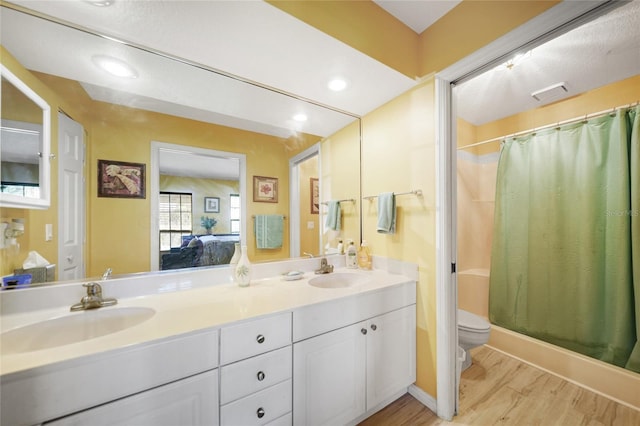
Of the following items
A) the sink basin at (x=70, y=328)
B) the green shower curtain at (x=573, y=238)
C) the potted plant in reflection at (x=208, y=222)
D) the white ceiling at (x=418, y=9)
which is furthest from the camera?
the green shower curtain at (x=573, y=238)

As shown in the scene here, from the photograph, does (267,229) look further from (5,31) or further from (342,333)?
(5,31)

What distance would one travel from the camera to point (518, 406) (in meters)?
1.43

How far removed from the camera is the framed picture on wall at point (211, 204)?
1337mm

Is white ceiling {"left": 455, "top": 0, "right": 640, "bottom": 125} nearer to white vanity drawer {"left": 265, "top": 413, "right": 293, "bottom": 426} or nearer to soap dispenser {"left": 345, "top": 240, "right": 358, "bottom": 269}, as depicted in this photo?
soap dispenser {"left": 345, "top": 240, "right": 358, "bottom": 269}

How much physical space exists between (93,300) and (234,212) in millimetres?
748

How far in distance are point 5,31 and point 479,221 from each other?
365 cm

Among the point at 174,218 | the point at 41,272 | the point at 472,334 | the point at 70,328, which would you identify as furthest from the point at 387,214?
the point at 41,272

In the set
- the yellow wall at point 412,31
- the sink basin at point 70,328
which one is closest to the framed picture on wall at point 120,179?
the sink basin at point 70,328

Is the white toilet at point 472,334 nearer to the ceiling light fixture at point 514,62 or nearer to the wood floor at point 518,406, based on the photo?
the wood floor at point 518,406

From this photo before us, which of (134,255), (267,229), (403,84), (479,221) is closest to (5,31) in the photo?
(134,255)

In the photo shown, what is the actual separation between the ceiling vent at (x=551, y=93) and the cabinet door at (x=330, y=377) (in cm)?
235

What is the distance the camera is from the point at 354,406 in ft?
3.93

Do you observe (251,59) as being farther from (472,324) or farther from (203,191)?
(472,324)

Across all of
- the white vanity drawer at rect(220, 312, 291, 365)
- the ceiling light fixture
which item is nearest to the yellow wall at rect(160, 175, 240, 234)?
the white vanity drawer at rect(220, 312, 291, 365)
